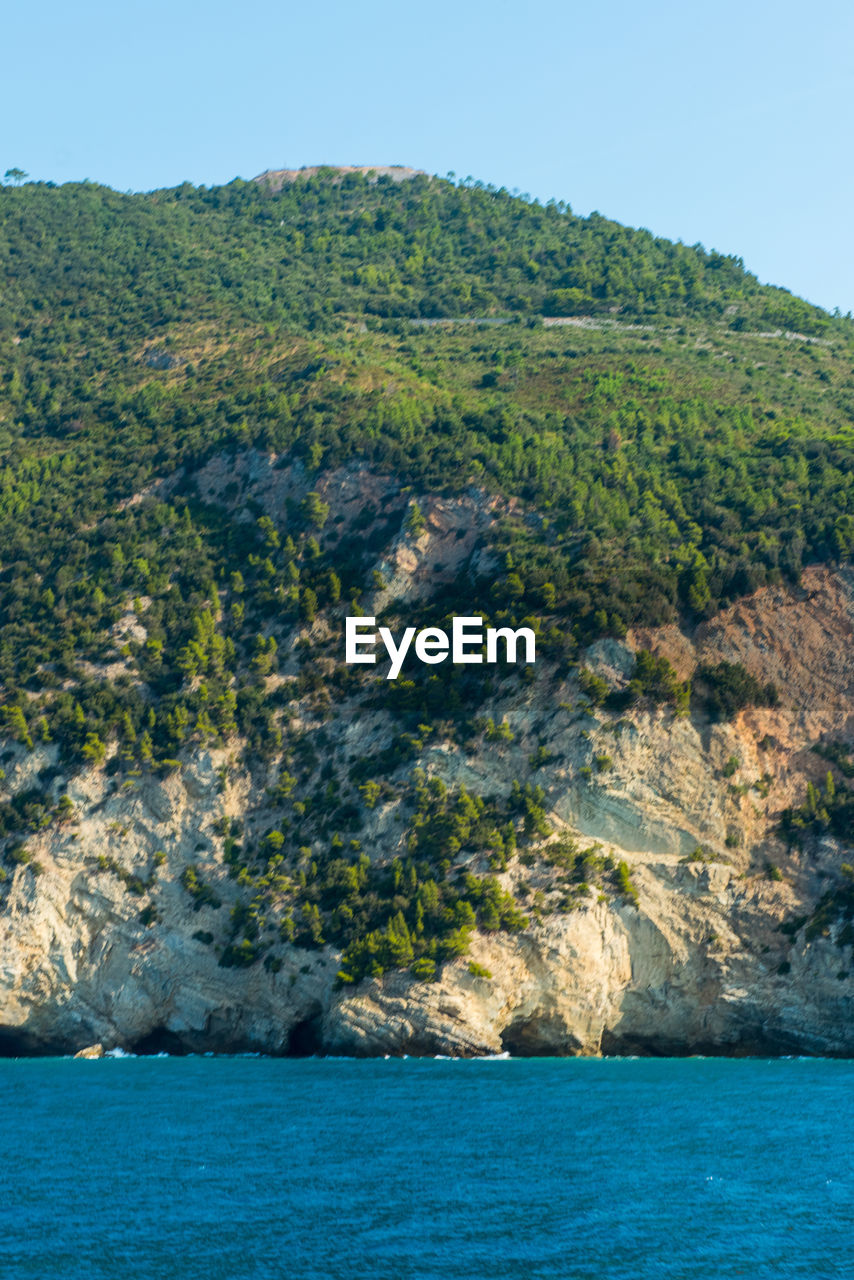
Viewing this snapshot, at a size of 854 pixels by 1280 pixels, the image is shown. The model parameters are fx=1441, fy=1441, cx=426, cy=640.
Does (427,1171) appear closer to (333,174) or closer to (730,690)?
(730,690)

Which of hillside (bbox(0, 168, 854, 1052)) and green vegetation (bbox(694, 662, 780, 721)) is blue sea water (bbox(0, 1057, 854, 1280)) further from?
green vegetation (bbox(694, 662, 780, 721))

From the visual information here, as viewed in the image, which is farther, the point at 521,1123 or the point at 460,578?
the point at 460,578

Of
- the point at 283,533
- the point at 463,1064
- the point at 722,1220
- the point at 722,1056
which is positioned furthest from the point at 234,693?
the point at 722,1220

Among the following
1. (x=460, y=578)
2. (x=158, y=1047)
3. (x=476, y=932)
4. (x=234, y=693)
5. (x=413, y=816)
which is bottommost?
(x=158, y=1047)

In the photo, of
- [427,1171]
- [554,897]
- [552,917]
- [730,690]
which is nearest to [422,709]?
[554,897]

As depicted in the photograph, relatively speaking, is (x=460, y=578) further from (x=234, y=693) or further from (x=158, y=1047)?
(x=158, y=1047)

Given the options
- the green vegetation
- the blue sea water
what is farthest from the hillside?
the blue sea water

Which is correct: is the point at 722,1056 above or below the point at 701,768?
below
